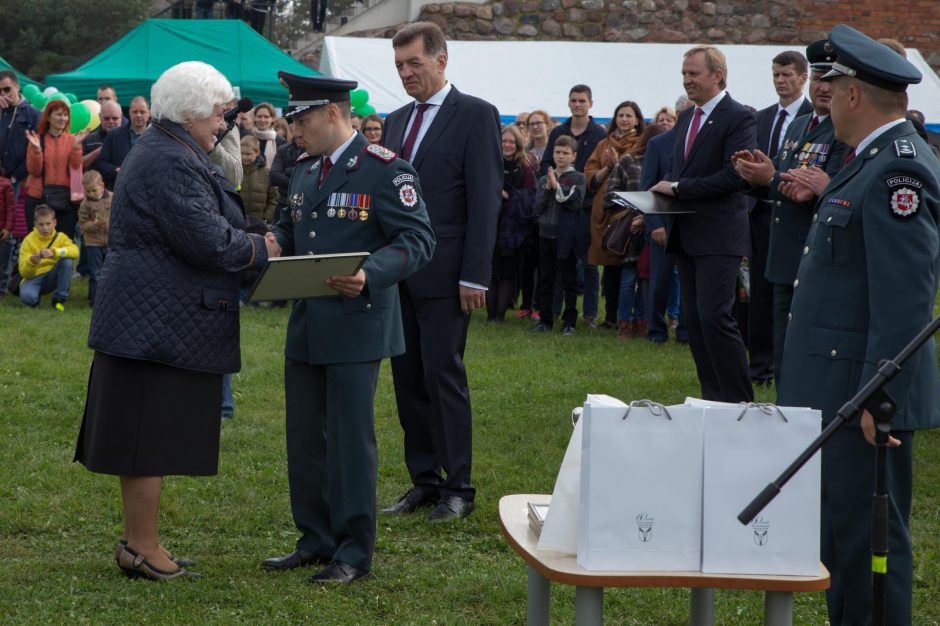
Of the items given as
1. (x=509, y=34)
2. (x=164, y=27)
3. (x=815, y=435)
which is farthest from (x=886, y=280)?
(x=509, y=34)

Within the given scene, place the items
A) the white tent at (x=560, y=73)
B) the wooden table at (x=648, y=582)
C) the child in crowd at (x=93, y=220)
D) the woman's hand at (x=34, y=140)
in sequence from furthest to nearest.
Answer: the white tent at (x=560, y=73) → the woman's hand at (x=34, y=140) → the child in crowd at (x=93, y=220) → the wooden table at (x=648, y=582)

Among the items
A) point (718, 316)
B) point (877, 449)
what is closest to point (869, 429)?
point (877, 449)

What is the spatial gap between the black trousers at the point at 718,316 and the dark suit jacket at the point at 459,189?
1.86m

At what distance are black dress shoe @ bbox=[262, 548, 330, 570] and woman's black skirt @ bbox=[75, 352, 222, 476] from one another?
53cm

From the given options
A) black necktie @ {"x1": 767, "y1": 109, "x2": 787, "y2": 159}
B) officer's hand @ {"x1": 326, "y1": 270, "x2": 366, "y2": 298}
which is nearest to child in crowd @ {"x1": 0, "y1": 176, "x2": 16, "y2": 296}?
black necktie @ {"x1": 767, "y1": 109, "x2": 787, "y2": 159}

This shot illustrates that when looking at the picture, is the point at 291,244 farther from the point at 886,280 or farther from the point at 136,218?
the point at 886,280

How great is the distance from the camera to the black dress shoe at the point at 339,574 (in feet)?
15.3

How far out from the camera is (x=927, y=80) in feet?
61.4

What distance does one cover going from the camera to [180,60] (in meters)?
17.5

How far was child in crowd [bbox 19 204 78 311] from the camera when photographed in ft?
38.9

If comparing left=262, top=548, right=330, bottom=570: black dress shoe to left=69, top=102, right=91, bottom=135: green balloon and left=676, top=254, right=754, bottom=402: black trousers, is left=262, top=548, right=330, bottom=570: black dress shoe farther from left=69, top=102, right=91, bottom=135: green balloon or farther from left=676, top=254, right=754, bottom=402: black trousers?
left=69, top=102, right=91, bottom=135: green balloon

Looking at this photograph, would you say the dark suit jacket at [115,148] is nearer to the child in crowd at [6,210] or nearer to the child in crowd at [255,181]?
the child in crowd at [6,210]

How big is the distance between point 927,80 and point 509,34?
700cm

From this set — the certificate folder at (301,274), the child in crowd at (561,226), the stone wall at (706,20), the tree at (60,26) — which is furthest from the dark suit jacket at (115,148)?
the tree at (60,26)
